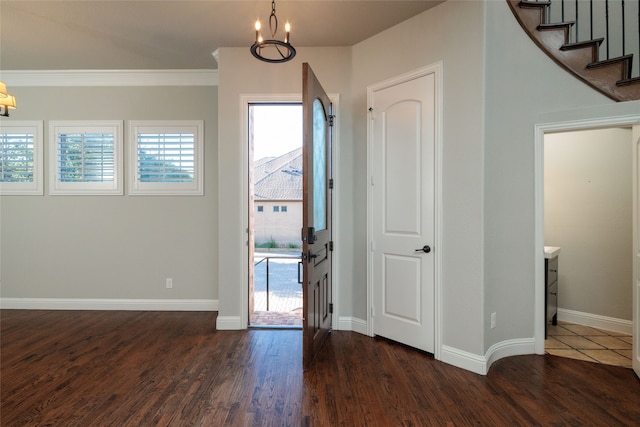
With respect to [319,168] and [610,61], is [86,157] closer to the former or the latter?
[319,168]

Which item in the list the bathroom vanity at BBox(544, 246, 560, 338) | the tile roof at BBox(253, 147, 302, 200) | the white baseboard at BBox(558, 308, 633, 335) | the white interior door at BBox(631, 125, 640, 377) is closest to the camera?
the white interior door at BBox(631, 125, 640, 377)

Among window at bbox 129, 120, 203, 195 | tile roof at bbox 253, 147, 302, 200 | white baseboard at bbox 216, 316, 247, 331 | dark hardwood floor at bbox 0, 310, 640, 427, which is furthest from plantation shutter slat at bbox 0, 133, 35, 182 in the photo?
tile roof at bbox 253, 147, 302, 200

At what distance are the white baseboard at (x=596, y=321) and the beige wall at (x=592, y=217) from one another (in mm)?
41

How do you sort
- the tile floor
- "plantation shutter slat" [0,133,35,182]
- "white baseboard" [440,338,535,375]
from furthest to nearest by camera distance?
"plantation shutter slat" [0,133,35,182] → the tile floor → "white baseboard" [440,338,535,375]

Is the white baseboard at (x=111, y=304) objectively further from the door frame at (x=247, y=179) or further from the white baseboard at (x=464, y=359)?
the white baseboard at (x=464, y=359)

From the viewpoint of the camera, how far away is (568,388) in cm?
236

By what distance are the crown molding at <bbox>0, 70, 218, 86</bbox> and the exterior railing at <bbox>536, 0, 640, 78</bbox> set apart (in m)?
3.78

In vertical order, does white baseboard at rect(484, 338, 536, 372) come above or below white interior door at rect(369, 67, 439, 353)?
below

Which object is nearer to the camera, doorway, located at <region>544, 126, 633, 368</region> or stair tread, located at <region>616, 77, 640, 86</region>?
stair tread, located at <region>616, 77, 640, 86</region>

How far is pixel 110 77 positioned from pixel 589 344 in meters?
6.06

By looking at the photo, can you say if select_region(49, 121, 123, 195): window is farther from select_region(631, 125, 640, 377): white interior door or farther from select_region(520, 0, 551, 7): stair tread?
select_region(631, 125, 640, 377): white interior door

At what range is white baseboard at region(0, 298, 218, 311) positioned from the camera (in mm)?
4191

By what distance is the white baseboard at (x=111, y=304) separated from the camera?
4191 millimetres

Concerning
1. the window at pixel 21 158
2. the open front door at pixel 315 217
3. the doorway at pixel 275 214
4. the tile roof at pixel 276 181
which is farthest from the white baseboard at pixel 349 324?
the tile roof at pixel 276 181
